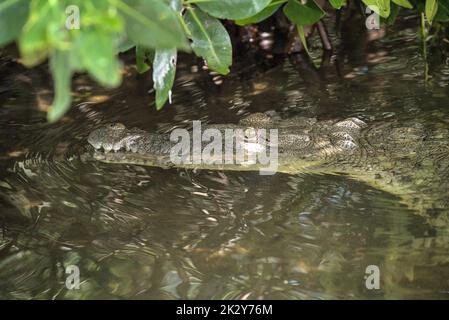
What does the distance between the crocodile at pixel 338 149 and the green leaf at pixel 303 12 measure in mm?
709

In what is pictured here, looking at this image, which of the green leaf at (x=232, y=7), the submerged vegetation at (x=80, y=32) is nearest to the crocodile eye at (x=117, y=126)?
the green leaf at (x=232, y=7)

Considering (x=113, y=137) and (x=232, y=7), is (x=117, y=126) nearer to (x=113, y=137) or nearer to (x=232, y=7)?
(x=113, y=137)

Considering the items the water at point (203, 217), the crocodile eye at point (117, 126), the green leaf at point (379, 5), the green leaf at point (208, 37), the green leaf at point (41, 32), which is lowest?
the water at point (203, 217)

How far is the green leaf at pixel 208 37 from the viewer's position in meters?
2.08

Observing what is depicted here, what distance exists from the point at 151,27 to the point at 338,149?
2.36m

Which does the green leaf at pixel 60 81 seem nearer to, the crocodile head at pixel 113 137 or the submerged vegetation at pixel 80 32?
the submerged vegetation at pixel 80 32

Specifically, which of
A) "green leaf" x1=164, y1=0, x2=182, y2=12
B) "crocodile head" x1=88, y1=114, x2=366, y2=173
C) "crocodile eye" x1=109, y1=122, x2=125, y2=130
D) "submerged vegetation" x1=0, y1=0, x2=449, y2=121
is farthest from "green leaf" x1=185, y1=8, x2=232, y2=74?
"crocodile eye" x1=109, y1=122, x2=125, y2=130

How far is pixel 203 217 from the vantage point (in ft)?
9.11

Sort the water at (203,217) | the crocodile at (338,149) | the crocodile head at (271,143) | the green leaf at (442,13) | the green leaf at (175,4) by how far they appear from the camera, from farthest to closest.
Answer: the green leaf at (442,13)
the crocodile head at (271,143)
the crocodile at (338,149)
the water at (203,217)
the green leaf at (175,4)

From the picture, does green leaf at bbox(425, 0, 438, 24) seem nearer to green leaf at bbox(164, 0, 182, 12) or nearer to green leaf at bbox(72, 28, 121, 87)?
green leaf at bbox(164, 0, 182, 12)

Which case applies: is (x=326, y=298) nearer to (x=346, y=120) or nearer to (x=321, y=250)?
(x=321, y=250)

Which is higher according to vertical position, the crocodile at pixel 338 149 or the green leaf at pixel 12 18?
the green leaf at pixel 12 18

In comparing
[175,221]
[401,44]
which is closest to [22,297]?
[175,221]

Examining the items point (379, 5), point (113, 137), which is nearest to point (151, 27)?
point (379, 5)
